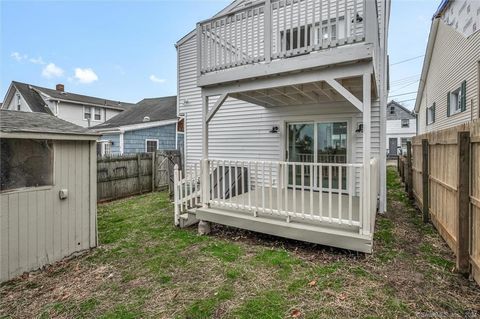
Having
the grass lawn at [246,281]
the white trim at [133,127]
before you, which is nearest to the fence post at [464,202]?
the grass lawn at [246,281]

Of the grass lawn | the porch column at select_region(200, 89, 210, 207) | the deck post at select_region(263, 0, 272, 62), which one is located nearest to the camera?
the grass lawn

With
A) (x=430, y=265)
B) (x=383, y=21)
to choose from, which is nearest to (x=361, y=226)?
(x=430, y=265)

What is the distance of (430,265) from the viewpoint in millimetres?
3521

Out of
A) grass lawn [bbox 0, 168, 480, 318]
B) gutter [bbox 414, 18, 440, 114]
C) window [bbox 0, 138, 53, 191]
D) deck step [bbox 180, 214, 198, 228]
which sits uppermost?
gutter [bbox 414, 18, 440, 114]

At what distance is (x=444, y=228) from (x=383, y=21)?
5.18 m

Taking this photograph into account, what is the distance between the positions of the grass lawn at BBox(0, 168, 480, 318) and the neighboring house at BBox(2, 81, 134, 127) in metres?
20.0

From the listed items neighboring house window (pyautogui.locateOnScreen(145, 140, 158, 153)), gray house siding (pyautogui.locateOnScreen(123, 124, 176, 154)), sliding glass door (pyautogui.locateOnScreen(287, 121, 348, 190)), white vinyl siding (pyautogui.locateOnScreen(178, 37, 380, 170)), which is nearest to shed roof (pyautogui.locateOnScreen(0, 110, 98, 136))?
white vinyl siding (pyautogui.locateOnScreen(178, 37, 380, 170))

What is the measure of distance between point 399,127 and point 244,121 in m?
30.6

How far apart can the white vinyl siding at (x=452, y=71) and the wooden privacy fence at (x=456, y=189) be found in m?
4.23

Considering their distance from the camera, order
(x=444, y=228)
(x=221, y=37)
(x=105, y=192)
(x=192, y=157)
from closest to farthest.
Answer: (x=444, y=228) < (x=221, y=37) < (x=105, y=192) < (x=192, y=157)

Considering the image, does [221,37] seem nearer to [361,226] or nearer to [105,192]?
[361,226]

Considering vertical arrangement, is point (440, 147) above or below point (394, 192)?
above

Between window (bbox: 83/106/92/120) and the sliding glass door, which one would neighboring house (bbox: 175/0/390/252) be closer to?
the sliding glass door

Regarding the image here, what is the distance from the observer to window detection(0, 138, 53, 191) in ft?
11.1
